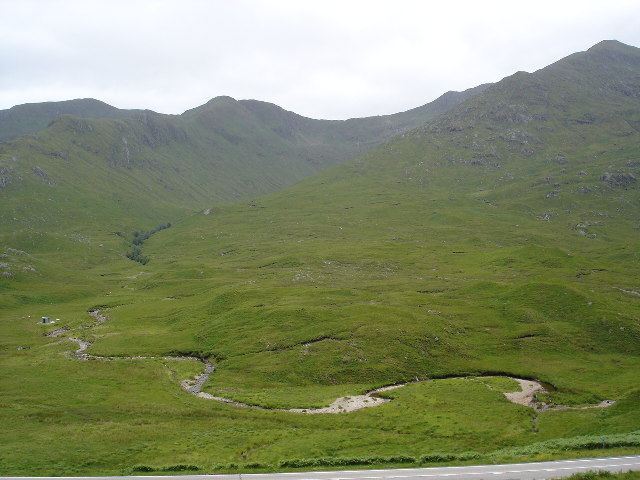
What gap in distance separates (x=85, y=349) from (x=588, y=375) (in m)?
105

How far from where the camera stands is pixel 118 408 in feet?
216

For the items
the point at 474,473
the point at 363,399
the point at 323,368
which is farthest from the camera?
the point at 323,368

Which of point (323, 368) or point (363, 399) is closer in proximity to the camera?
point (363, 399)

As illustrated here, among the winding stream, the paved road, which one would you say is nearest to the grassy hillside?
the winding stream

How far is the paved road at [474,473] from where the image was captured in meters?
36.6

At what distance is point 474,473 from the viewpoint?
38062 millimetres

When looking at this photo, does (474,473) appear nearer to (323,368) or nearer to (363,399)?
(363,399)

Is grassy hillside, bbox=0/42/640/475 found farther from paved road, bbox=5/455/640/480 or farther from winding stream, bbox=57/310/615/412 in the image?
paved road, bbox=5/455/640/480

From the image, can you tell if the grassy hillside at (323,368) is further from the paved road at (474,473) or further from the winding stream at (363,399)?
the paved road at (474,473)

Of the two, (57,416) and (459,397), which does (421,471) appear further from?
(57,416)

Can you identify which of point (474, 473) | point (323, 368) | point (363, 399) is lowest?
point (363, 399)

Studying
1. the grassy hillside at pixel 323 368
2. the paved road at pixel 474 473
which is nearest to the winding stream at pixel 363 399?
the grassy hillside at pixel 323 368

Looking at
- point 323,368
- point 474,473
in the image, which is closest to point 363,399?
point 323,368

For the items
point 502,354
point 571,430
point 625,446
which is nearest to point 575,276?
point 502,354
